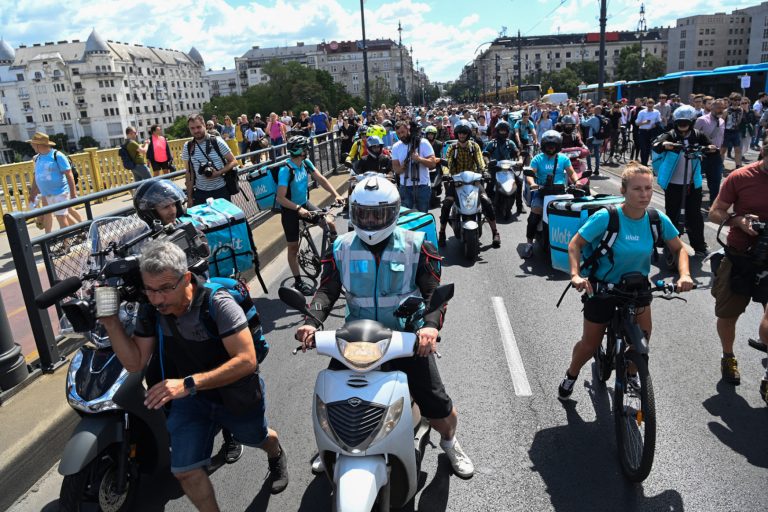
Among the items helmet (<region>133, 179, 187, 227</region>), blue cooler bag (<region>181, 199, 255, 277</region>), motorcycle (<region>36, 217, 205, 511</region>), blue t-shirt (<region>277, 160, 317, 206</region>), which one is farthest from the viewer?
blue t-shirt (<region>277, 160, 317, 206</region>)

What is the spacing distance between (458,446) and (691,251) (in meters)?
6.32

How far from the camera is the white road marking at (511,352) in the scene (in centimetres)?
488

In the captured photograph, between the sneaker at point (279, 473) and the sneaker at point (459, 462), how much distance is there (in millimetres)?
1000

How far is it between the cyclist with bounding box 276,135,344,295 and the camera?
0.99 m

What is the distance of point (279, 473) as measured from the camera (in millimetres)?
3732

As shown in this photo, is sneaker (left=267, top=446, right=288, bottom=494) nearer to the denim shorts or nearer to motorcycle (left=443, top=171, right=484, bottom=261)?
the denim shorts

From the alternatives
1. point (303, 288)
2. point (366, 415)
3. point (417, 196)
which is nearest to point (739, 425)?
point (366, 415)

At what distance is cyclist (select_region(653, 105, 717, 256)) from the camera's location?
8.43m

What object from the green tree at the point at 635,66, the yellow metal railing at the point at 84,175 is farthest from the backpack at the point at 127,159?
the green tree at the point at 635,66

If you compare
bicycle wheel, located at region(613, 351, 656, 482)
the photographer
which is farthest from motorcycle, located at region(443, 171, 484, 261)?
bicycle wheel, located at region(613, 351, 656, 482)

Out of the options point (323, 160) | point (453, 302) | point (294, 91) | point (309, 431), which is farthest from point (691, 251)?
point (294, 91)

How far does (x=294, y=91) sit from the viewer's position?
11506 centimetres

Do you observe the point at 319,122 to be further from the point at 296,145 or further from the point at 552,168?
the point at 296,145

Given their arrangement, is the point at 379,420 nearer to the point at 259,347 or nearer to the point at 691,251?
the point at 259,347
